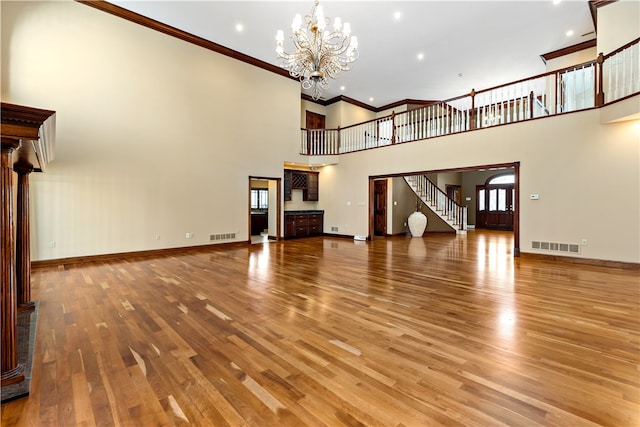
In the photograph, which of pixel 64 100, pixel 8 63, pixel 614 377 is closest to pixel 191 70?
pixel 64 100

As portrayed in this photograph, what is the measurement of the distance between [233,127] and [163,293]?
18.6 feet

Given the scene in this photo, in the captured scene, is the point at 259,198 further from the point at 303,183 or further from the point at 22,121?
the point at 22,121

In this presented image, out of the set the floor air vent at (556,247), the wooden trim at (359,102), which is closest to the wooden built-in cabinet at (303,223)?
the wooden trim at (359,102)

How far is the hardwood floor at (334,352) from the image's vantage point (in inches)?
64.0

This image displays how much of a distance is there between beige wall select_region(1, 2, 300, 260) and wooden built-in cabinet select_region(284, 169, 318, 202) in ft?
4.61

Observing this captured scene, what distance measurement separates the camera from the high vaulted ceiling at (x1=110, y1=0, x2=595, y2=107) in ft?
20.3

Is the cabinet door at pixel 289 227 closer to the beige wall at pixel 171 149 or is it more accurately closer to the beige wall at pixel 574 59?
the beige wall at pixel 171 149

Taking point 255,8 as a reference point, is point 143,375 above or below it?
below

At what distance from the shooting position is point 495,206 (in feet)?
45.1

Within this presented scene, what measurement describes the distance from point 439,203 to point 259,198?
748 cm

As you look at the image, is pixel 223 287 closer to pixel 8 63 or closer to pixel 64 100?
pixel 64 100

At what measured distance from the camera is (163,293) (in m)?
3.83

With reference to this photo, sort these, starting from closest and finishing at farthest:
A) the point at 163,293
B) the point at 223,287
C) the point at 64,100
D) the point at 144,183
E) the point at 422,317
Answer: the point at 422,317 < the point at 163,293 < the point at 223,287 < the point at 64,100 < the point at 144,183

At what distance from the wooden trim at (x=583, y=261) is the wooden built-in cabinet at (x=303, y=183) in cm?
681
